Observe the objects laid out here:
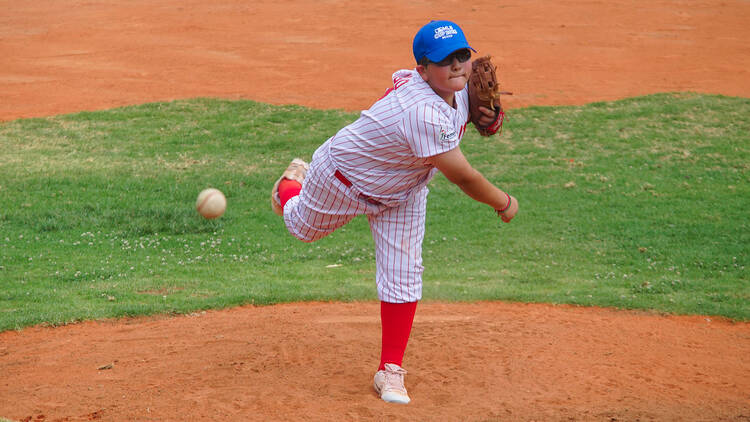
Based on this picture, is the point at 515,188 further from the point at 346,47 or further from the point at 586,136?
the point at 346,47

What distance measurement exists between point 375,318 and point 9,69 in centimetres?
1350

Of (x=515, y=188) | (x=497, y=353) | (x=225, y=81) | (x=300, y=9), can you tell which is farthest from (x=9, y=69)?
(x=497, y=353)

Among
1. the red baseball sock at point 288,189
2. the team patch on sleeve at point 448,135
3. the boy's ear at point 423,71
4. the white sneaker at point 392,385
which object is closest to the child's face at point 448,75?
the boy's ear at point 423,71

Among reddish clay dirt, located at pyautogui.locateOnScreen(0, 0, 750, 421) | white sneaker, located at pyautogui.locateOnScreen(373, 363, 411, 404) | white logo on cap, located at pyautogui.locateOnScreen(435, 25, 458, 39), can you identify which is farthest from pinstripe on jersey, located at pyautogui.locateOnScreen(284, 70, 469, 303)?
reddish clay dirt, located at pyautogui.locateOnScreen(0, 0, 750, 421)

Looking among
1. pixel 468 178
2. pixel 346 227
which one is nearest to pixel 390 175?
pixel 468 178

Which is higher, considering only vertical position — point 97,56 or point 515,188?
point 97,56

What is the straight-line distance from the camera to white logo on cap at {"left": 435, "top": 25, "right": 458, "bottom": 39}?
12.6 feet

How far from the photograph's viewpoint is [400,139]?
155 inches

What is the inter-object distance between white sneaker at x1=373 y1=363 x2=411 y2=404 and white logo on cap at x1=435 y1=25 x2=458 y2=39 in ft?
6.09

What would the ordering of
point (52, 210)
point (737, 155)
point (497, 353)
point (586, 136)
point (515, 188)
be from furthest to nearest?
point (586, 136), point (737, 155), point (515, 188), point (52, 210), point (497, 353)

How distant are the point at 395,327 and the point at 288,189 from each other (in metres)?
1.07

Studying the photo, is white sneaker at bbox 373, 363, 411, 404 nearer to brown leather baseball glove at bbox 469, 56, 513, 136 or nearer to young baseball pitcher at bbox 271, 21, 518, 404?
young baseball pitcher at bbox 271, 21, 518, 404

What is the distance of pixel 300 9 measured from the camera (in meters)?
22.7

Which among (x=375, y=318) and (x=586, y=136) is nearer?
(x=375, y=318)
